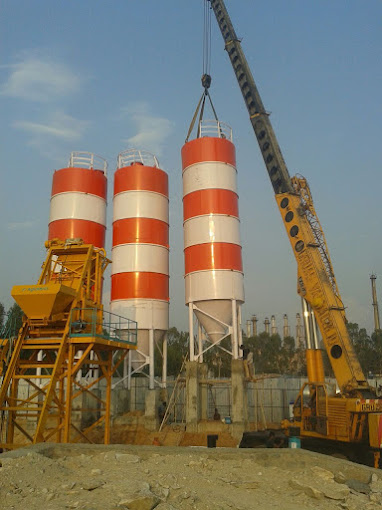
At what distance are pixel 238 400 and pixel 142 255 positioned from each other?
35.2 feet

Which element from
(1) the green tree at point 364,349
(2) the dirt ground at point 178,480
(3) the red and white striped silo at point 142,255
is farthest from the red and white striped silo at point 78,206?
(1) the green tree at point 364,349

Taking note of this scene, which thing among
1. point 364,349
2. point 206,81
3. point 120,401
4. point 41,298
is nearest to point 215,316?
point 120,401

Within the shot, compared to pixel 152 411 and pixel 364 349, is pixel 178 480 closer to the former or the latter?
pixel 152 411

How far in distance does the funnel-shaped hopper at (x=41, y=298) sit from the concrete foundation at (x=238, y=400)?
34.5ft

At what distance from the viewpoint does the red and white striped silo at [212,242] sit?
27.9 meters

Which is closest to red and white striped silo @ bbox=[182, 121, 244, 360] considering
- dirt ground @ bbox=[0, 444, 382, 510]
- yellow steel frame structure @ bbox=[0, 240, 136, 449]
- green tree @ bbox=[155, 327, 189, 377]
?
yellow steel frame structure @ bbox=[0, 240, 136, 449]

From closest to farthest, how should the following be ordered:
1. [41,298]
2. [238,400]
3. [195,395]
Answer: [41,298] < [238,400] < [195,395]

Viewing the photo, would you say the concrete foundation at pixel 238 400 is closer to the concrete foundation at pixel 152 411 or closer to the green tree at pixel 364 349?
the concrete foundation at pixel 152 411

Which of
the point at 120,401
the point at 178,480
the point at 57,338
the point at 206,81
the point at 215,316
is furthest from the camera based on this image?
the point at 206,81

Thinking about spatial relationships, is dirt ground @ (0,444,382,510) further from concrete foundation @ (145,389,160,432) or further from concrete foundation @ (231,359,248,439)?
concrete foundation @ (145,389,160,432)

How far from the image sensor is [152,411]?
27.4 meters

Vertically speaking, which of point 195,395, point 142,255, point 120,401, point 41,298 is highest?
point 142,255

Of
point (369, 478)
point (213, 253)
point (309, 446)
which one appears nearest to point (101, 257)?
point (213, 253)

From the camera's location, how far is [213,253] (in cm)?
2830
